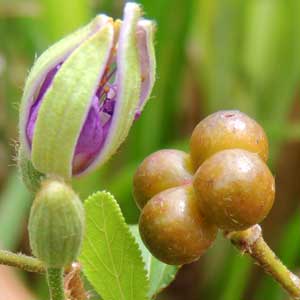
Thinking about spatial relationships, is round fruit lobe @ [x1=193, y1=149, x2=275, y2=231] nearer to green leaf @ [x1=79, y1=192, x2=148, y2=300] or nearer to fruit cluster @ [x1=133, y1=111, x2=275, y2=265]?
fruit cluster @ [x1=133, y1=111, x2=275, y2=265]

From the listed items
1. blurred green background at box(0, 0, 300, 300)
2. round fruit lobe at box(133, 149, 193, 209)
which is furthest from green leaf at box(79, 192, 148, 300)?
blurred green background at box(0, 0, 300, 300)

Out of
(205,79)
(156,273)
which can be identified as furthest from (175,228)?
(205,79)

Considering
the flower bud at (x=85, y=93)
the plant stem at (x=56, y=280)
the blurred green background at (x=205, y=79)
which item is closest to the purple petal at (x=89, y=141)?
the flower bud at (x=85, y=93)

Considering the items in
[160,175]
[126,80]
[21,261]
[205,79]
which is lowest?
[205,79]

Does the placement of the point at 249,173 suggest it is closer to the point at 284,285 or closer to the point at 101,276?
the point at 284,285

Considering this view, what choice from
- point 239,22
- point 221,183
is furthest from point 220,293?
point 221,183

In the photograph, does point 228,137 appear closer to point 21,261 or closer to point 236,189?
point 236,189
